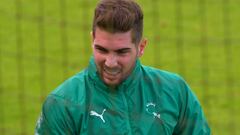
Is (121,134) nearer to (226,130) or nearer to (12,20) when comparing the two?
(226,130)

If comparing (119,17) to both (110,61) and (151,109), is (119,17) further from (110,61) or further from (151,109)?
(151,109)

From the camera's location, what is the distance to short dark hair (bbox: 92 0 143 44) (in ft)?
17.5

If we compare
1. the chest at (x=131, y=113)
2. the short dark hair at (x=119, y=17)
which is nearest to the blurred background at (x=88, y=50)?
the chest at (x=131, y=113)

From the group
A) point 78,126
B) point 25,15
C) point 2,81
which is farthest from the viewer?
point 25,15

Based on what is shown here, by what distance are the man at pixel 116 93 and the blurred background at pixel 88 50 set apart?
406 centimetres

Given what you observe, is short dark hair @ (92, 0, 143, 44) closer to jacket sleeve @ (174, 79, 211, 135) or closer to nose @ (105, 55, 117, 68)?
nose @ (105, 55, 117, 68)

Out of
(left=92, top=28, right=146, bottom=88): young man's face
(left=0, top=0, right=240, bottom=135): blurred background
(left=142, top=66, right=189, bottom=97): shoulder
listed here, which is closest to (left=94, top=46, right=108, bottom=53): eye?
(left=92, top=28, right=146, bottom=88): young man's face

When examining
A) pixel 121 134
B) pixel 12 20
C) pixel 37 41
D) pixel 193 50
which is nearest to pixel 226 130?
pixel 193 50

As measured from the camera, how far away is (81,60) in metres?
11.1

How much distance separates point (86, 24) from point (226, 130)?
115 inches

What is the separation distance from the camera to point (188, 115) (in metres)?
5.73

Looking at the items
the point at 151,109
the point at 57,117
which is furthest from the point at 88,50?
the point at 57,117

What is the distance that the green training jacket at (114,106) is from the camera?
5.44 m

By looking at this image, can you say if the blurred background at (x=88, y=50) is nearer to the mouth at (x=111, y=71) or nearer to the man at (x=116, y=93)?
the man at (x=116, y=93)
